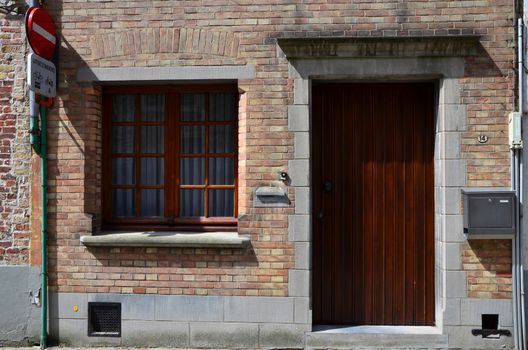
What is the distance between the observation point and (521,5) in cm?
602

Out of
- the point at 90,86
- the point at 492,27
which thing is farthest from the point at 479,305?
the point at 90,86

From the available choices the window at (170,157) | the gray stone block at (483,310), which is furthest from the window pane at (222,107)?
the gray stone block at (483,310)

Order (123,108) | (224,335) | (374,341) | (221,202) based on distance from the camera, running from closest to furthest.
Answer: (374,341), (224,335), (221,202), (123,108)

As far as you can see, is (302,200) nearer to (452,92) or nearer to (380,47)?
(380,47)

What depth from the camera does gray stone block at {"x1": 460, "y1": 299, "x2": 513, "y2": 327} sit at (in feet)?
19.7

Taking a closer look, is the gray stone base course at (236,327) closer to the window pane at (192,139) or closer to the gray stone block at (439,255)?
the gray stone block at (439,255)

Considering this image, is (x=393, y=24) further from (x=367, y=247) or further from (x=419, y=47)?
(x=367, y=247)

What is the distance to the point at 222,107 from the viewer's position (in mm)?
6699

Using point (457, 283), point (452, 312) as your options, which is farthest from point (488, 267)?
point (452, 312)

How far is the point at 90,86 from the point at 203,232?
2244mm

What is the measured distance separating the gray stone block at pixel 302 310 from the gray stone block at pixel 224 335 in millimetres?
498

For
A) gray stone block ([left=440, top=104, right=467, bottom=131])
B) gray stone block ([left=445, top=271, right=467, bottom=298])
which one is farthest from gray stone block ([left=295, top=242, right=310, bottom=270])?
gray stone block ([left=440, top=104, right=467, bottom=131])

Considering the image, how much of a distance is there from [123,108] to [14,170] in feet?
4.94

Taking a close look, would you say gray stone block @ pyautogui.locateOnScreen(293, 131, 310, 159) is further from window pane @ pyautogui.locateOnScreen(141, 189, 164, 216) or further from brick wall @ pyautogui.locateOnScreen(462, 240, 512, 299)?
brick wall @ pyautogui.locateOnScreen(462, 240, 512, 299)
